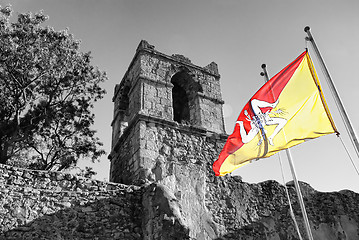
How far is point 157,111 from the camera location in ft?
28.2

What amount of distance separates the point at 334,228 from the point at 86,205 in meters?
6.69

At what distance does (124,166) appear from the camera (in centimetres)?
837

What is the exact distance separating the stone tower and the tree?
5.05ft

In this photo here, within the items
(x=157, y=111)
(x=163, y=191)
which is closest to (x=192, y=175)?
(x=163, y=191)

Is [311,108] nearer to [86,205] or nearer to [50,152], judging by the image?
[86,205]

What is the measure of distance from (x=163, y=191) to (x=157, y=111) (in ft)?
9.51

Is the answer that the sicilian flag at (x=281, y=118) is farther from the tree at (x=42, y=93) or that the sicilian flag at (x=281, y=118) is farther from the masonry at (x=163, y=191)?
the tree at (x=42, y=93)

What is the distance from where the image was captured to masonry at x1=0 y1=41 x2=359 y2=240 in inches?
228

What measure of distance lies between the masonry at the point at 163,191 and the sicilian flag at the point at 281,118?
162 cm

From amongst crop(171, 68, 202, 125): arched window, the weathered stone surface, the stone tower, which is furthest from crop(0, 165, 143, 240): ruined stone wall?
crop(171, 68, 202, 125): arched window

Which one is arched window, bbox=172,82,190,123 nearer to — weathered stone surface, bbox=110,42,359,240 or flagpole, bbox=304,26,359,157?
weathered stone surface, bbox=110,42,359,240

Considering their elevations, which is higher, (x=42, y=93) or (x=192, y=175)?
(x=42, y=93)

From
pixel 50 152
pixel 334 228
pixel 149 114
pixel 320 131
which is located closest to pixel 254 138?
pixel 320 131

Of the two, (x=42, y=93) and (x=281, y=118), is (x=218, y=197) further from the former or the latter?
(x=42, y=93)
